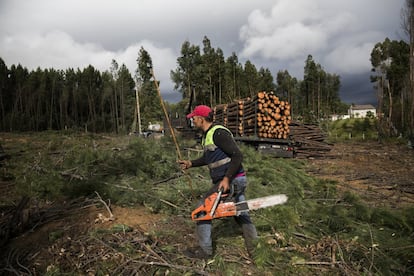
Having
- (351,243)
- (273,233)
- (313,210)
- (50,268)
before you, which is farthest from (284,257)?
(50,268)

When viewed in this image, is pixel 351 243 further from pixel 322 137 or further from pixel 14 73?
pixel 14 73

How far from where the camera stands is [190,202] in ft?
15.2

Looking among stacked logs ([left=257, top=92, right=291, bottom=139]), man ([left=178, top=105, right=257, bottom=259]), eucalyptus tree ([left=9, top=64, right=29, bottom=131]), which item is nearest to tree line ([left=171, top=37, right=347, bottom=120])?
stacked logs ([left=257, top=92, right=291, bottom=139])

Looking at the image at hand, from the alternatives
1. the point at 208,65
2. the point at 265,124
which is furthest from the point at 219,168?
the point at 208,65

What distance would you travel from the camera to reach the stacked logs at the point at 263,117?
10.2 meters

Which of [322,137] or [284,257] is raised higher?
[322,137]

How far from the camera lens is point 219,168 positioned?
9.80 ft

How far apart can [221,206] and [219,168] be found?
15.9 inches

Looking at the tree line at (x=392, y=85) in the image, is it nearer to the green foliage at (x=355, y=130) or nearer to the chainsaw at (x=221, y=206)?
the green foliage at (x=355, y=130)

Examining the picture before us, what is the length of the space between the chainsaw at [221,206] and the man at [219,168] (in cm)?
9

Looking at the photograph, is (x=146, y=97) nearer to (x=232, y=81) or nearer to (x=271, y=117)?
(x=232, y=81)

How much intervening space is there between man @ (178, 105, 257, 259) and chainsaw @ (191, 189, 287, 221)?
0.09 m

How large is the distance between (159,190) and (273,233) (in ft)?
7.38

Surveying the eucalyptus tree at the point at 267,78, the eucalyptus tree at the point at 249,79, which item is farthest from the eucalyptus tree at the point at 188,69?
the eucalyptus tree at the point at 267,78
